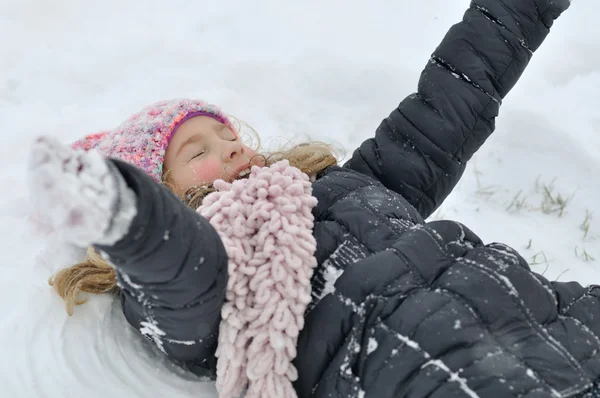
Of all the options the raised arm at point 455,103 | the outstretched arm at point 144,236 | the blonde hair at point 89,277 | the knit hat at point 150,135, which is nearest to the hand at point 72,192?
the outstretched arm at point 144,236

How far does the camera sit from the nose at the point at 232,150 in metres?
1.60

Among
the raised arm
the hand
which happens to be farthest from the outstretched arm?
the raised arm

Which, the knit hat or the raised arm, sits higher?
the raised arm

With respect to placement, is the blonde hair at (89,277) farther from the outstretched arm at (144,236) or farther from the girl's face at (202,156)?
the outstretched arm at (144,236)

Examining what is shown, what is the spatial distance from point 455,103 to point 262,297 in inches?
38.1

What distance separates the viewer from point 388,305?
1182 mm

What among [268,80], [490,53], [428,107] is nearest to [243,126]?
[268,80]

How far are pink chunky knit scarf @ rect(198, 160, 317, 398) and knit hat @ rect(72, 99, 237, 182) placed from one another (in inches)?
17.5

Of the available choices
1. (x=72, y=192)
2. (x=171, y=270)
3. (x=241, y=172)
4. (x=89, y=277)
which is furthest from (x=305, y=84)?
(x=72, y=192)

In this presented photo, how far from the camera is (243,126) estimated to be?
2.33m

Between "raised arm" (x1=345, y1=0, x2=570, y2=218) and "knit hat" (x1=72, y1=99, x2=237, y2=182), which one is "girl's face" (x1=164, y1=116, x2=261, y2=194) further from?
"raised arm" (x1=345, y1=0, x2=570, y2=218)

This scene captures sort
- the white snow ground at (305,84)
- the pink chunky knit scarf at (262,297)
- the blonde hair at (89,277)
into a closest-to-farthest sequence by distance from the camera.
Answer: the pink chunky knit scarf at (262,297)
the blonde hair at (89,277)
the white snow ground at (305,84)

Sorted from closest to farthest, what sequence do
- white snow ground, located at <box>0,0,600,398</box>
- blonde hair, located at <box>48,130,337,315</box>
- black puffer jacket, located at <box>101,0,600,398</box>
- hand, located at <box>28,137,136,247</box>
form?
hand, located at <box>28,137,136,247</box> < black puffer jacket, located at <box>101,0,600,398</box> < blonde hair, located at <box>48,130,337,315</box> < white snow ground, located at <box>0,0,600,398</box>

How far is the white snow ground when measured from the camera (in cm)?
212
